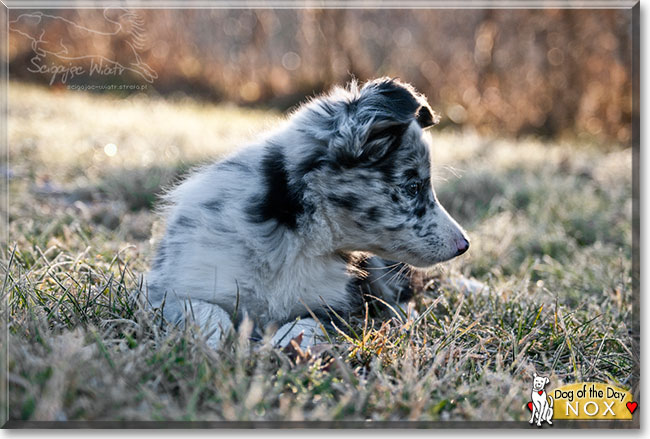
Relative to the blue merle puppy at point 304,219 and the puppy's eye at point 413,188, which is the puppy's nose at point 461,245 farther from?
the puppy's eye at point 413,188

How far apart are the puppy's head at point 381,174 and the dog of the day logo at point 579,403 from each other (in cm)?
89

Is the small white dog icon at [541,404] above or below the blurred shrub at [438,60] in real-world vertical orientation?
below

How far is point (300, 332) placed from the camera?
110 inches

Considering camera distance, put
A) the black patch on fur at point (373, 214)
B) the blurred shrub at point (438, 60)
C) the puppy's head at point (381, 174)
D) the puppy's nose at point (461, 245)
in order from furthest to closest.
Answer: the blurred shrub at point (438, 60), the puppy's nose at point (461, 245), the black patch on fur at point (373, 214), the puppy's head at point (381, 174)

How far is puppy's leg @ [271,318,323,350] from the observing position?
2715mm

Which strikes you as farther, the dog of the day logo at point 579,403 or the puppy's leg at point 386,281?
the puppy's leg at point 386,281

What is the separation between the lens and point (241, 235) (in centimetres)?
279

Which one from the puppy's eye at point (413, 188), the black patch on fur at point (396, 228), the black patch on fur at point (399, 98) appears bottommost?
the black patch on fur at point (396, 228)

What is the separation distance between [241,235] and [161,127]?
636 centimetres

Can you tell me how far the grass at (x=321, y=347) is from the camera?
2152mm

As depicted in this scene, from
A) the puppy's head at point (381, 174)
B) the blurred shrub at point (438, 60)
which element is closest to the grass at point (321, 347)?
the puppy's head at point (381, 174)

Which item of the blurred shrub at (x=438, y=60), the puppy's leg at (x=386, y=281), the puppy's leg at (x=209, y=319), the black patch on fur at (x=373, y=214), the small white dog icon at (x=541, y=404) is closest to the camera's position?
the small white dog icon at (x=541, y=404)

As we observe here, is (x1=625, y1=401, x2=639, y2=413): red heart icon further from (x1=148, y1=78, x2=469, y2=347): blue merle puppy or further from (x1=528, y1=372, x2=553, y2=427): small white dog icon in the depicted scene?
(x1=148, y1=78, x2=469, y2=347): blue merle puppy

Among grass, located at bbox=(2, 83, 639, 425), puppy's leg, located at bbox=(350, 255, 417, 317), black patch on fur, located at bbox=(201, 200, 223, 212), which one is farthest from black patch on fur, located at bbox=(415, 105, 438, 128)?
black patch on fur, located at bbox=(201, 200, 223, 212)
